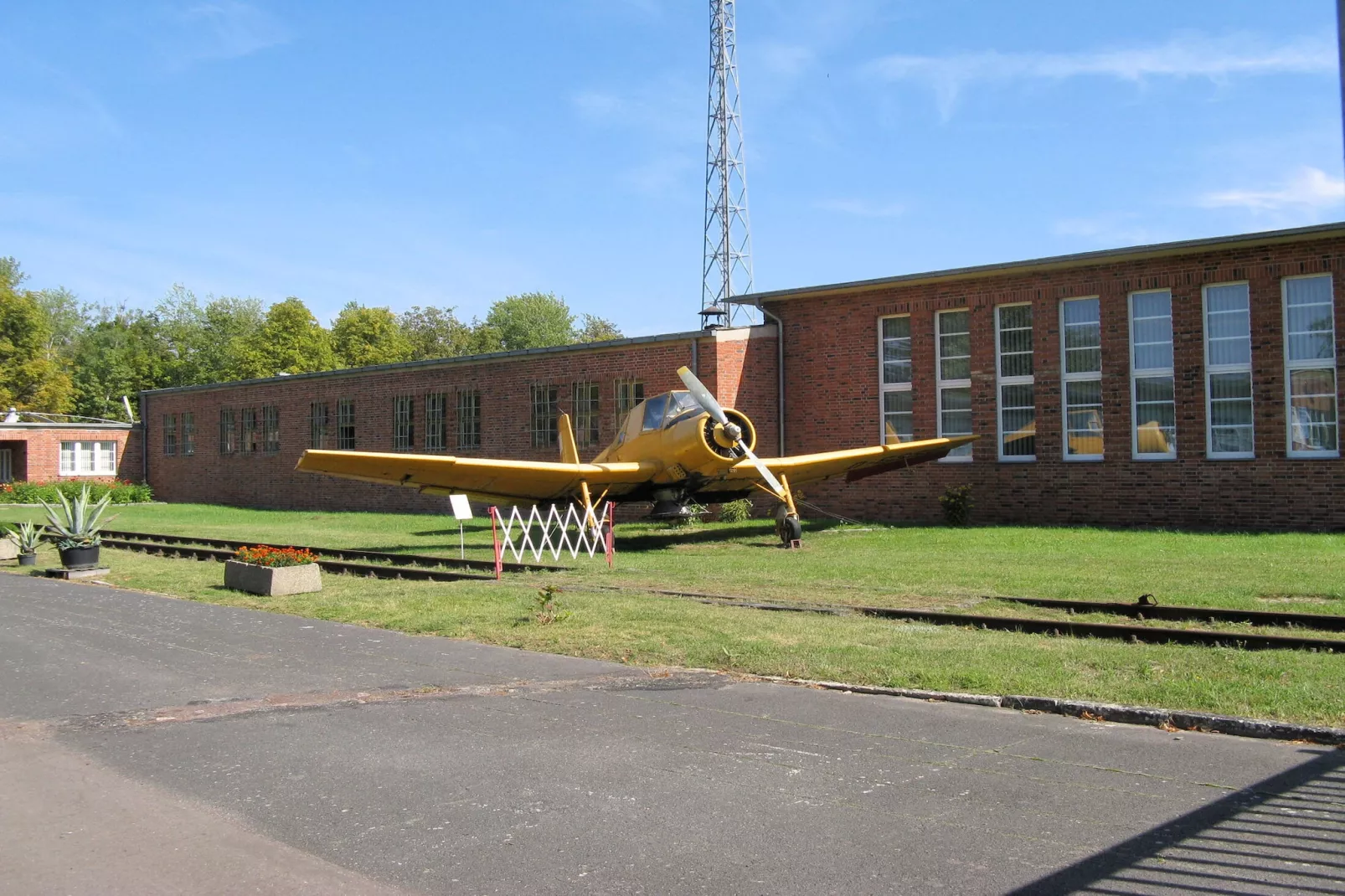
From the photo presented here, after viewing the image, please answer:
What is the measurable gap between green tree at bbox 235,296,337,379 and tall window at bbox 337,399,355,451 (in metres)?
38.9

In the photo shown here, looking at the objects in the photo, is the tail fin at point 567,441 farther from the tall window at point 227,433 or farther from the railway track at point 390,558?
the tall window at point 227,433

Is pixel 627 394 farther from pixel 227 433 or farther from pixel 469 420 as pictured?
pixel 227 433

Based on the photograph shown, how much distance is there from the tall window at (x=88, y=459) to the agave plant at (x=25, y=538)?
2776 cm

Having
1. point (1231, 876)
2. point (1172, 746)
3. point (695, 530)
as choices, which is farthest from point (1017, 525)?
point (1231, 876)

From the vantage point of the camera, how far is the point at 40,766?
20.6ft

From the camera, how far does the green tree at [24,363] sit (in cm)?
5353

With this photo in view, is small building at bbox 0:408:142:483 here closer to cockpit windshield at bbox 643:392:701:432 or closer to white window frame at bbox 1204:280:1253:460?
cockpit windshield at bbox 643:392:701:432

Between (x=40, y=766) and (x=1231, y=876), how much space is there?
6.37 metres

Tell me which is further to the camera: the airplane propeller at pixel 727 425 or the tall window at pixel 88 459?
the tall window at pixel 88 459

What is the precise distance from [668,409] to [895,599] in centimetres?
875

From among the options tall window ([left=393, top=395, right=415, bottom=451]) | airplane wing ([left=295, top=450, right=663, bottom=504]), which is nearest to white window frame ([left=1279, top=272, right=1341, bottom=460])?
airplane wing ([left=295, top=450, right=663, bottom=504])

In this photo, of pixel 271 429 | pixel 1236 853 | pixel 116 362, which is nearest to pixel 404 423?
pixel 271 429

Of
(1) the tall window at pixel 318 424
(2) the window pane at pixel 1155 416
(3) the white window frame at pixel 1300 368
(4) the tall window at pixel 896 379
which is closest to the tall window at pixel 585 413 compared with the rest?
(4) the tall window at pixel 896 379

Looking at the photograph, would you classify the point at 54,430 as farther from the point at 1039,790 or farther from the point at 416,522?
the point at 1039,790
